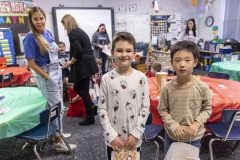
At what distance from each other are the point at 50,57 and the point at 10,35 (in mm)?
3294

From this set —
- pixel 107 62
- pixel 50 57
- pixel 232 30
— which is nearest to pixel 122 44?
pixel 50 57

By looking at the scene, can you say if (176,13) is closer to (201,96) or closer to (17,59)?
(17,59)

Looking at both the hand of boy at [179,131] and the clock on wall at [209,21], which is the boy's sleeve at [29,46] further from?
the clock on wall at [209,21]

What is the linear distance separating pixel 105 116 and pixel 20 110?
860mm

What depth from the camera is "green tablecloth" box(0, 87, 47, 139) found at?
4.88 feet

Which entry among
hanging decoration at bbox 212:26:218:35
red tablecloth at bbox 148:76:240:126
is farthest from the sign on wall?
hanging decoration at bbox 212:26:218:35

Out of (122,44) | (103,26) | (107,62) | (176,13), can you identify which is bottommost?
(107,62)

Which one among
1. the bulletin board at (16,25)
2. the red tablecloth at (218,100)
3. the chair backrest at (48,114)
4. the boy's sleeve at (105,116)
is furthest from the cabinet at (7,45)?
the boy's sleeve at (105,116)

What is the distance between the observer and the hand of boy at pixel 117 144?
1149mm

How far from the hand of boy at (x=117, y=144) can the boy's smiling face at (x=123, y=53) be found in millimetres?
→ 430

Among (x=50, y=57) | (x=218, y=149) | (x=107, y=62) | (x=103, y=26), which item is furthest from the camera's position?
(x=107, y=62)

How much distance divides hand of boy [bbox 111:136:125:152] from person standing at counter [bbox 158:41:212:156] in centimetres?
31

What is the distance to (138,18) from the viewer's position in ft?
20.1

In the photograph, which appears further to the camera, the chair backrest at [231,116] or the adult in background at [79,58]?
the adult in background at [79,58]
